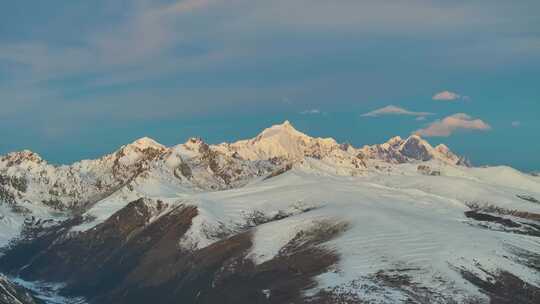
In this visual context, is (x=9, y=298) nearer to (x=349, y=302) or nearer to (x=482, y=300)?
(x=349, y=302)

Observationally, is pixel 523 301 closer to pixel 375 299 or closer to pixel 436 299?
pixel 436 299

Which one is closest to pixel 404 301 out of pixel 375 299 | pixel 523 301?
pixel 375 299

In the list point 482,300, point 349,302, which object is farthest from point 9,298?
point 482,300

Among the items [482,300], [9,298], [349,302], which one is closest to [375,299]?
[349,302]

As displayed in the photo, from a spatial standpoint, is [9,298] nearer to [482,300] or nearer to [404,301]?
[404,301]

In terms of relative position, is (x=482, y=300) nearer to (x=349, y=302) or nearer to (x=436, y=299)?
(x=436, y=299)
